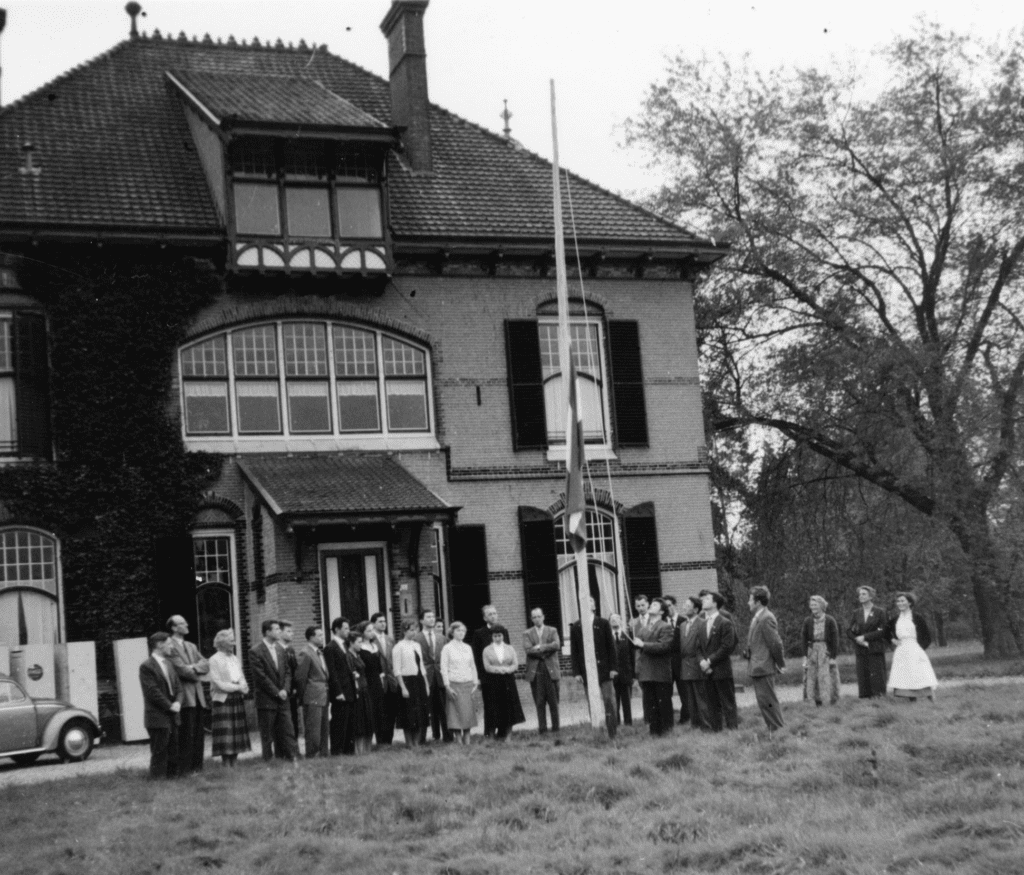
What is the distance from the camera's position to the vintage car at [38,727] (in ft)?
68.9

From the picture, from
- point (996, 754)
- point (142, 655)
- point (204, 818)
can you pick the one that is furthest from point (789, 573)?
Result: point (204, 818)

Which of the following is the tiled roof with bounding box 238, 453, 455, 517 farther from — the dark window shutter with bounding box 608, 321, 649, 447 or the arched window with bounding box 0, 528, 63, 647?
the dark window shutter with bounding box 608, 321, 649, 447

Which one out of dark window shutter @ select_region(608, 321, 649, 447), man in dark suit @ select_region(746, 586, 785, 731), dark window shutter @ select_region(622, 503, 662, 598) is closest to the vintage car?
man in dark suit @ select_region(746, 586, 785, 731)

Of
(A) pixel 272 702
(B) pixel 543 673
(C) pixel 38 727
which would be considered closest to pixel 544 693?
(B) pixel 543 673

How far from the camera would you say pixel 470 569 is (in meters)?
27.9

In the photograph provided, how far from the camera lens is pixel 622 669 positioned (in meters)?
21.5

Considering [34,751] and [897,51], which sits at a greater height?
[897,51]

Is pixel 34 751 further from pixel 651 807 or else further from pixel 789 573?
pixel 789 573

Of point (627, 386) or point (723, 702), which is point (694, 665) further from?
point (627, 386)

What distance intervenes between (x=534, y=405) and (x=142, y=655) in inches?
329

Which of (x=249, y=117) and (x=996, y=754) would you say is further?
(x=249, y=117)

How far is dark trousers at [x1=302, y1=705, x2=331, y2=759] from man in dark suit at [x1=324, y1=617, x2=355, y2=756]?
0.22 meters

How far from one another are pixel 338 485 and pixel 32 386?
5140mm

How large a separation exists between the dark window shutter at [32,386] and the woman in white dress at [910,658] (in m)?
13.6
